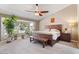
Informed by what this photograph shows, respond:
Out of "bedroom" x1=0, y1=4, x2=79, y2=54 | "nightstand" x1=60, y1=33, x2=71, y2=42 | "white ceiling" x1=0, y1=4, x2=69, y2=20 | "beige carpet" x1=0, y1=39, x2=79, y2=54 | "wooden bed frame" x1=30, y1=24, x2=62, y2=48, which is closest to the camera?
"white ceiling" x1=0, y1=4, x2=69, y2=20

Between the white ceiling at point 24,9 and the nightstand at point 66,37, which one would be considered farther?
the nightstand at point 66,37

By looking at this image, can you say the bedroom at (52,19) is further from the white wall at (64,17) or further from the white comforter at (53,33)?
the white comforter at (53,33)

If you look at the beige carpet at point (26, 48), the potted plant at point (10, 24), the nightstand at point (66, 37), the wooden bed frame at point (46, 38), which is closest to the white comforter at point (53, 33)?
the wooden bed frame at point (46, 38)

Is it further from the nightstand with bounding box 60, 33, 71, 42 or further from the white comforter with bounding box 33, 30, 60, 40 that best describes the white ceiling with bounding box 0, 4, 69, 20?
the nightstand with bounding box 60, 33, 71, 42

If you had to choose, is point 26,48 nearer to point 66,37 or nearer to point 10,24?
point 10,24

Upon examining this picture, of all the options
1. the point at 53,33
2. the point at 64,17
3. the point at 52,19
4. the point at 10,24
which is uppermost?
the point at 64,17

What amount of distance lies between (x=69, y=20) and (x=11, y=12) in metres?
2.36

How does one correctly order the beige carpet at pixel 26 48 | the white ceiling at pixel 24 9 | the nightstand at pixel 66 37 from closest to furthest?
the white ceiling at pixel 24 9
the beige carpet at pixel 26 48
the nightstand at pixel 66 37

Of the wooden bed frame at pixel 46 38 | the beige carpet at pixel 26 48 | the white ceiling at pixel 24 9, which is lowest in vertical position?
the beige carpet at pixel 26 48

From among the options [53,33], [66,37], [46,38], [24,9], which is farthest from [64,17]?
[24,9]

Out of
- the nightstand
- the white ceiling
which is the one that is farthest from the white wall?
the nightstand

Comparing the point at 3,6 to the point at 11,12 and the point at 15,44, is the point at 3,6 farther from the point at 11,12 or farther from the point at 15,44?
the point at 15,44

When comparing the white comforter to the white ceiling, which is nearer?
the white ceiling

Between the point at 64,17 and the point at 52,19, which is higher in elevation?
the point at 64,17
